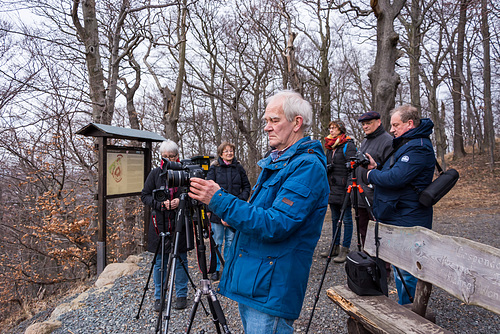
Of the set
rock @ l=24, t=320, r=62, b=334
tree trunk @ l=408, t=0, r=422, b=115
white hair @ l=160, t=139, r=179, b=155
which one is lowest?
rock @ l=24, t=320, r=62, b=334

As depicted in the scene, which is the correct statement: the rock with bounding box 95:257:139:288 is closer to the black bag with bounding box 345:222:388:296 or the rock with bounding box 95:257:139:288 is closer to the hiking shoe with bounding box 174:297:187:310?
the hiking shoe with bounding box 174:297:187:310

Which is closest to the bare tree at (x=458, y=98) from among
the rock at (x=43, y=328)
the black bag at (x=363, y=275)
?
the black bag at (x=363, y=275)

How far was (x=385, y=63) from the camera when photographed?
20.3ft

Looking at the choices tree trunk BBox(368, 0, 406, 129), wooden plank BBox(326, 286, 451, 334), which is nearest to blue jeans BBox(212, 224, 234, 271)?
wooden plank BBox(326, 286, 451, 334)

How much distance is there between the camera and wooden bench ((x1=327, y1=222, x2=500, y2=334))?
6.13 ft

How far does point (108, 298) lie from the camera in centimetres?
428

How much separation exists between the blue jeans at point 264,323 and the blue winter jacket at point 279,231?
0.07m

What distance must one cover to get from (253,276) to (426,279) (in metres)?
1.57

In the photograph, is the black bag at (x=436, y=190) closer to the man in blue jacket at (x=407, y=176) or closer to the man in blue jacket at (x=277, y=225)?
the man in blue jacket at (x=407, y=176)

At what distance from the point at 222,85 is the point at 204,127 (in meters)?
3.47

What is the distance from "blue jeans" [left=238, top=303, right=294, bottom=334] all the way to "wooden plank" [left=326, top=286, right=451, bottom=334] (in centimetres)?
79

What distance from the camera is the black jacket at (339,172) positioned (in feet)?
14.7

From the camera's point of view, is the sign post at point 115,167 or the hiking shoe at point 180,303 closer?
the hiking shoe at point 180,303

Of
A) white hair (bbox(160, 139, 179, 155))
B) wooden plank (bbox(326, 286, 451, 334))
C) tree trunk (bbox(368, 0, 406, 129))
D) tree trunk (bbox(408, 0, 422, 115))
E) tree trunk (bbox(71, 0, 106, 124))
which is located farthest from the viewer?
tree trunk (bbox(408, 0, 422, 115))
